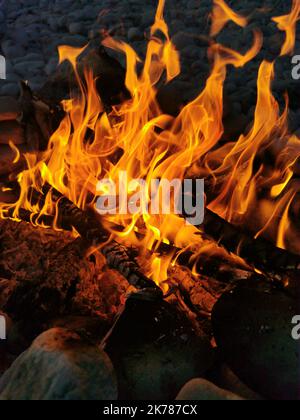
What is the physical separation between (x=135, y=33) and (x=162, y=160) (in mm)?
1406

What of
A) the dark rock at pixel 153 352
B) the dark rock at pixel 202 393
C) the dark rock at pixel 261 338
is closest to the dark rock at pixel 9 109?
the dark rock at pixel 153 352

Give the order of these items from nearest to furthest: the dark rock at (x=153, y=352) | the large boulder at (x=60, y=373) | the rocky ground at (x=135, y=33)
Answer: the large boulder at (x=60, y=373) → the dark rock at (x=153, y=352) → the rocky ground at (x=135, y=33)

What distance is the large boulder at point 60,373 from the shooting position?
1778 mm

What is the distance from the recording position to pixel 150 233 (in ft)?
7.82

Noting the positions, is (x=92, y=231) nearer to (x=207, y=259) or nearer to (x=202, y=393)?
(x=207, y=259)

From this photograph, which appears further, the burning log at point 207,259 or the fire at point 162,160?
the fire at point 162,160

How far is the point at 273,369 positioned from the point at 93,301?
0.80 m

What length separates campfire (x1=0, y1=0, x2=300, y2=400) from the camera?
6.59 ft

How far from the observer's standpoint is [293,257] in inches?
86.2

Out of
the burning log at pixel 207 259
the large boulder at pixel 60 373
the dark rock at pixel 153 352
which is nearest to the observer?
the large boulder at pixel 60 373

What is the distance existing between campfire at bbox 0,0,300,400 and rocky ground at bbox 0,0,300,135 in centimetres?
19

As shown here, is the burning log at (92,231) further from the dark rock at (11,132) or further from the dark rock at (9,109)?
the dark rock at (9,109)

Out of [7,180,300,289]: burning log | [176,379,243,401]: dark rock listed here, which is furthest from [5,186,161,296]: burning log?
[176,379,243,401]: dark rock
